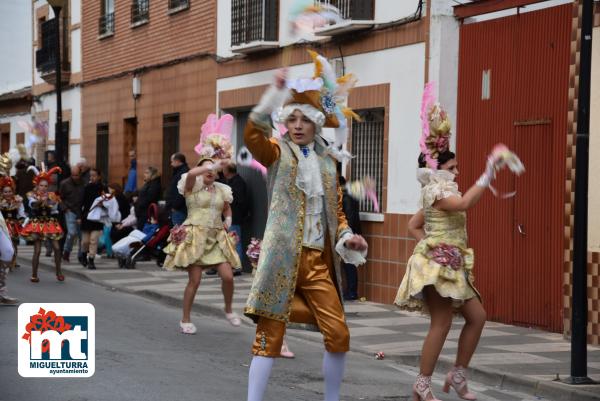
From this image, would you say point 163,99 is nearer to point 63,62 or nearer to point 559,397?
point 63,62

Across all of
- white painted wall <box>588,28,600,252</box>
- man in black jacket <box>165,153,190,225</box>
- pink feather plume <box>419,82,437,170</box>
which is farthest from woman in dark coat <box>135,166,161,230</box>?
pink feather plume <box>419,82,437,170</box>

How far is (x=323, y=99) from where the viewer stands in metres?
7.30

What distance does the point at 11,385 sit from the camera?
27.0ft

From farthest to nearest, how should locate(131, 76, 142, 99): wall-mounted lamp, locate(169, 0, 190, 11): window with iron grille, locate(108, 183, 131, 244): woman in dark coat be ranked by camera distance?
locate(131, 76, 142, 99): wall-mounted lamp, locate(169, 0, 190, 11): window with iron grille, locate(108, 183, 131, 244): woman in dark coat

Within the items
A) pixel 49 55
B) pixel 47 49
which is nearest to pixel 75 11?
pixel 49 55

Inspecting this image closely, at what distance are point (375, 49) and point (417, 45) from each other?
115 centimetres

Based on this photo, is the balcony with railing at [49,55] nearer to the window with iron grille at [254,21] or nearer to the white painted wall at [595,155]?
the window with iron grille at [254,21]

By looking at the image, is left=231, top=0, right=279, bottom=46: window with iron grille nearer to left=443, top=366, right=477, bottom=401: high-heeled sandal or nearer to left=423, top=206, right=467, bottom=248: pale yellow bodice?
left=423, top=206, right=467, bottom=248: pale yellow bodice

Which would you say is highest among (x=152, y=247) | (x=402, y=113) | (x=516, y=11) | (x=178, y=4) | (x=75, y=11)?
Result: (x=75, y=11)

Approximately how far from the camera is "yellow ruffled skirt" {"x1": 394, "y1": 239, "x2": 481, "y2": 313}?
8242 millimetres

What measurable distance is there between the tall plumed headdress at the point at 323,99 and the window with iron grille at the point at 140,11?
17907 millimetres

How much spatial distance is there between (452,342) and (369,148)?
516 centimetres

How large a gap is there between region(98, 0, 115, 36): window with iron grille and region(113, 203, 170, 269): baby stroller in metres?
7.39

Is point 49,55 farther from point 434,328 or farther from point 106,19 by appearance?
point 434,328
